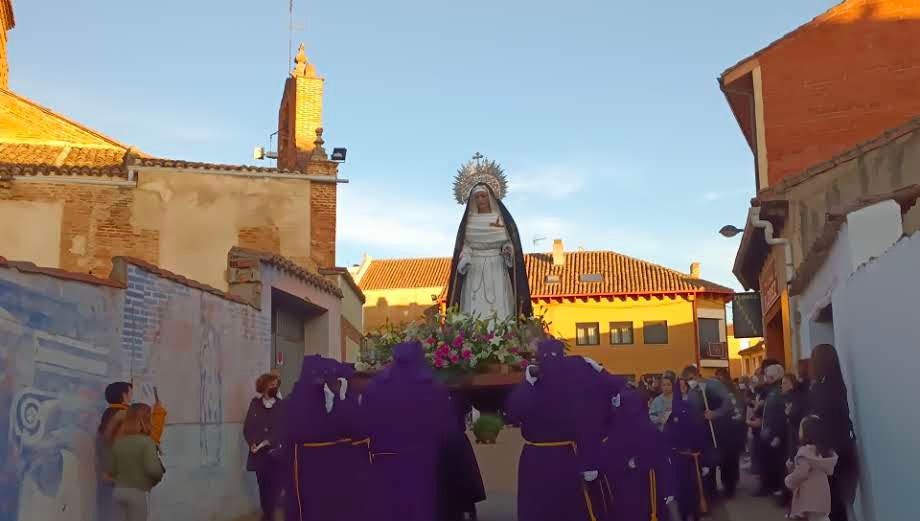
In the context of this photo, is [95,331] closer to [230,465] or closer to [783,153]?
[230,465]

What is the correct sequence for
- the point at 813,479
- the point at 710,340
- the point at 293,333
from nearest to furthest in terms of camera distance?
the point at 813,479 < the point at 293,333 < the point at 710,340

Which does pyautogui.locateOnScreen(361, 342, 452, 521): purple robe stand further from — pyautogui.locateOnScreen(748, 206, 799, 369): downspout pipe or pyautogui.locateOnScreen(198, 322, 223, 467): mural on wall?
pyautogui.locateOnScreen(748, 206, 799, 369): downspout pipe

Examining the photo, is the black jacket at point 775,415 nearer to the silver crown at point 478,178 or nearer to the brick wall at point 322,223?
the silver crown at point 478,178

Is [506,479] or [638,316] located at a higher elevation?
[638,316]

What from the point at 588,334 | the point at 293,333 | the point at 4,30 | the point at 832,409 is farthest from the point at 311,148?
the point at 588,334

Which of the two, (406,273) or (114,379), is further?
(406,273)

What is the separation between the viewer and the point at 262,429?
9031 millimetres

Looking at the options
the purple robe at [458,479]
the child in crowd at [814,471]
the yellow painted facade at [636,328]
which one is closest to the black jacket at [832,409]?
the child in crowd at [814,471]

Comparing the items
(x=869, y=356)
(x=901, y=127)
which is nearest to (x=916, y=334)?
(x=869, y=356)

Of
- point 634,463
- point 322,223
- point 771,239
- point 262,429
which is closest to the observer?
point 634,463

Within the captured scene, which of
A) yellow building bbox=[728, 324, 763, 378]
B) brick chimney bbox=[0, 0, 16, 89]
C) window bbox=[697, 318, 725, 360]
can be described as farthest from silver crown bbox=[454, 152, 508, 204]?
yellow building bbox=[728, 324, 763, 378]

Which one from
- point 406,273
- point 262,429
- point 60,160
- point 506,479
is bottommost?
point 506,479

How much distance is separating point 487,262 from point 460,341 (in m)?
2.06

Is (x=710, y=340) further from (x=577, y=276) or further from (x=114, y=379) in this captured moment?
(x=114, y=379)
